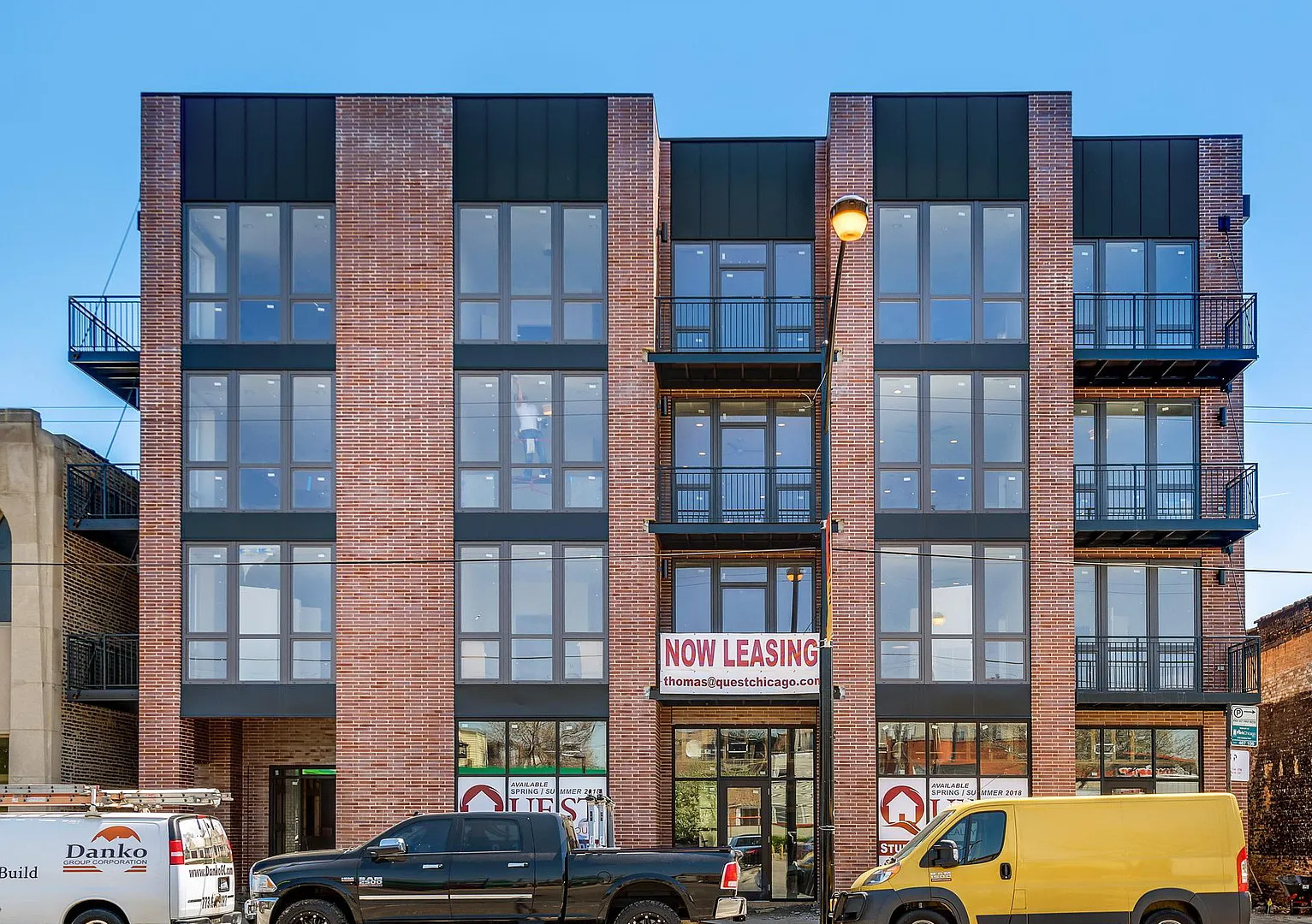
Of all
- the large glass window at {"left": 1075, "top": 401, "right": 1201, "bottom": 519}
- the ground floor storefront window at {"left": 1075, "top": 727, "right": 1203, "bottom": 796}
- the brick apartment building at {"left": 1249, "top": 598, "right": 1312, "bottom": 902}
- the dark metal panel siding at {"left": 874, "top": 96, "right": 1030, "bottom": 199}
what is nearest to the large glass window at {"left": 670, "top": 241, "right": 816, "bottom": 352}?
the dark metal panel siding at {"left": 874, "top": 96, "right": 1030, "bottom": 199}

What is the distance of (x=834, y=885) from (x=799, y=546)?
6136 mm

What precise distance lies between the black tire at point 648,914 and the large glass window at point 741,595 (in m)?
9.59

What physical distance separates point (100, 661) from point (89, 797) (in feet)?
29.5

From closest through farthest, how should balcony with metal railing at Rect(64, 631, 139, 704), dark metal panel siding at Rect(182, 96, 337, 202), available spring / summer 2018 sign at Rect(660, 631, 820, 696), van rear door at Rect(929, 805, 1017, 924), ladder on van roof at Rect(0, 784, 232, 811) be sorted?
van rear door at Rect(929, 805, 1017, 924), ladder on van roof at Rect(0, 784, 232, 811), available spring / summer 2018 sign at Rect(660, 631, 820, 696), balcony with metal railing at Rect(64, 631, 139, 704), dark metal panel siding at Rect(182, 96, 337, 202)

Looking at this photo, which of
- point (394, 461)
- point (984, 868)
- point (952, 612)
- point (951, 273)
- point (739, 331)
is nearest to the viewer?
point (984, 868)

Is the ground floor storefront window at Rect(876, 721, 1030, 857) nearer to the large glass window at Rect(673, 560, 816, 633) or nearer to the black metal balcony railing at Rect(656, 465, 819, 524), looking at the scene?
the large glass window at Rect(673, 560, 816, 633)

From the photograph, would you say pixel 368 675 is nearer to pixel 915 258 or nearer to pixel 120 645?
pixel 120 645

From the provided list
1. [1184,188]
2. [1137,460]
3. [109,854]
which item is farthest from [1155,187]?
[109,854]

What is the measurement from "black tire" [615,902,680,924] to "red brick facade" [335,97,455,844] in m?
8.14

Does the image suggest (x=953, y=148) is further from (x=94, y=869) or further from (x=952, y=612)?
(x=94, y=869)

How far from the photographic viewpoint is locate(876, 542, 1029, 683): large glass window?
24625mm


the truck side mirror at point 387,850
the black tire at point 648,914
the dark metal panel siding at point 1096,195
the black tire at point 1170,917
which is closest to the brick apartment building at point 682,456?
the dark metal panel siding at point 1096,195

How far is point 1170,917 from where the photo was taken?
52.7ft

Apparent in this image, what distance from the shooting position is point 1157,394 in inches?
1039
